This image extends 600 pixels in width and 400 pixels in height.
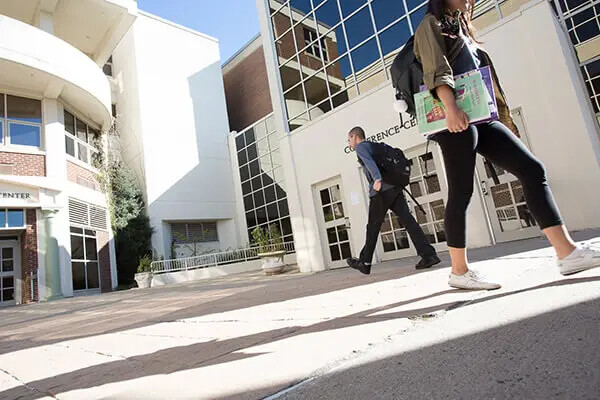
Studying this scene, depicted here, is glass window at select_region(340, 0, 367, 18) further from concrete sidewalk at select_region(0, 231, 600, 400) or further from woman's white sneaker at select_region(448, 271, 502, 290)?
woman's white sneaker at select_region(448, 271, 502, 290)

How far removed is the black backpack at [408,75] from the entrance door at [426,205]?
5.24 m

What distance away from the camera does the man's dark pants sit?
166 inches

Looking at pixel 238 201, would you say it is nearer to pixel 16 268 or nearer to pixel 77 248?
pixel 77 248

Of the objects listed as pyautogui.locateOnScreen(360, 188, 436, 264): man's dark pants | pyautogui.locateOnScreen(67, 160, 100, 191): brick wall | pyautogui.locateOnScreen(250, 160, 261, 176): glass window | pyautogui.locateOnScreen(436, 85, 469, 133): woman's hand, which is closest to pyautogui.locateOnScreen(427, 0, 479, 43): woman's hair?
pyautogui.locateOnScreen(436, 85, 469, 133): woman's hand

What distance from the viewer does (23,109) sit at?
12.6m

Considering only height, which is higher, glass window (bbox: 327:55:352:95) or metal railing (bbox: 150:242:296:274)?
glass window (bbox: 327:55:352:95)

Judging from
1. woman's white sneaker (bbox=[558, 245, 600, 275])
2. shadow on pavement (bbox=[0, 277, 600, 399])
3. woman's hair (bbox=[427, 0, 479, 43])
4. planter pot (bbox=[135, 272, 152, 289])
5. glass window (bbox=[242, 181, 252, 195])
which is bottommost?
shadow on pavement (bbox=[0, 277, 600, 399])

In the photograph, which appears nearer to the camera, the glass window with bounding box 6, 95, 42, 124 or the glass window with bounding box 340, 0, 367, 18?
the glass window with bounding box 340, 0, 367, 18

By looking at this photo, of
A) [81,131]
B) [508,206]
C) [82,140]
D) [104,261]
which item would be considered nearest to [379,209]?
[508,206]

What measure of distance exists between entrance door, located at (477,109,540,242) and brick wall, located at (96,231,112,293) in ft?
45.6

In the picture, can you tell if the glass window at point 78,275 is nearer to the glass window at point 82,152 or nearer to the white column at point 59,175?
the white column at point 59,175

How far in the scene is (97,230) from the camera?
580 inches

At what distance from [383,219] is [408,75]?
2080 millimetres

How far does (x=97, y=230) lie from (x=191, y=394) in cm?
1556
